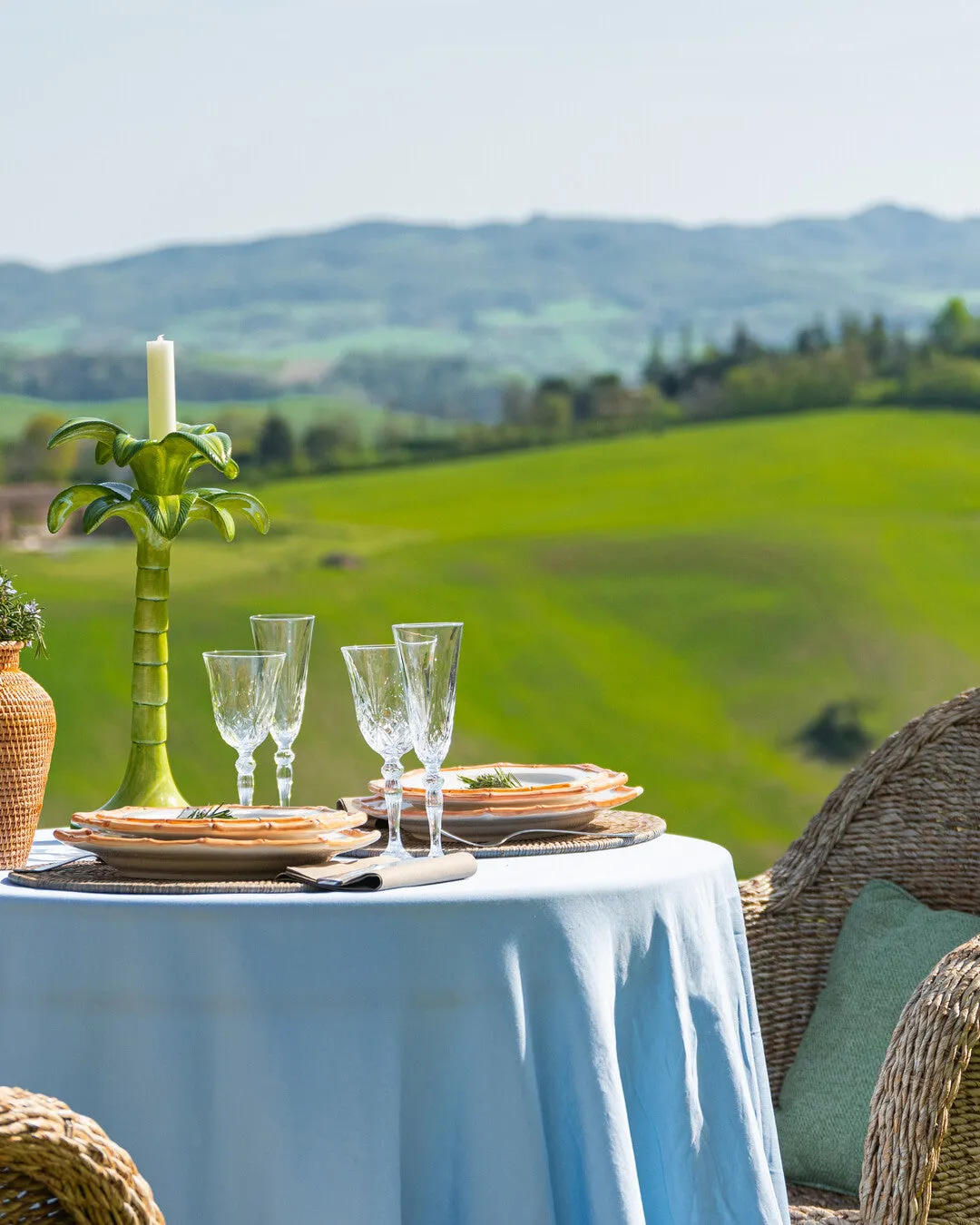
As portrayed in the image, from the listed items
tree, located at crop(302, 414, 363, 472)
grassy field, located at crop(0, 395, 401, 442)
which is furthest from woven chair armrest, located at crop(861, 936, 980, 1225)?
tree, located at crop(302, 414, 363, 472)

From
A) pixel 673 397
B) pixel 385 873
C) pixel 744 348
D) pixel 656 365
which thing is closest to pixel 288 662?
pixel 385 873

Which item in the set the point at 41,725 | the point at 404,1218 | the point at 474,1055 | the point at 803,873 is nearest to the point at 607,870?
the point at 474,1055

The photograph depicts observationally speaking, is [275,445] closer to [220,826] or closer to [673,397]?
[673,397]

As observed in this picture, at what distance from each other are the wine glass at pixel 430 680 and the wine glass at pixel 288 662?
31 cm

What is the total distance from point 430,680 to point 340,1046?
1.29 ft

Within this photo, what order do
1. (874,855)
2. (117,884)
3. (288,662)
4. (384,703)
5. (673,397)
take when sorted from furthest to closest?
1. (673,397)
2. (874,855)
3. (288,662)
4. (384,703)
5. (117,884)

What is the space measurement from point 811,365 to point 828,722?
267cm

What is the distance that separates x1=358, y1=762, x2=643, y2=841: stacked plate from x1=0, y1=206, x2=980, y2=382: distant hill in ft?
28.2

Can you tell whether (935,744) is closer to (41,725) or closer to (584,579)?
(41,725)

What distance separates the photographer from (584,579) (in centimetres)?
1169

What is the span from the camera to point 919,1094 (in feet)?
5.72

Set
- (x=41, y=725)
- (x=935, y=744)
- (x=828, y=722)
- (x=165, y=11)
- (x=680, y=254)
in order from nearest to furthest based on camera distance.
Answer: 1. (x=41, y=725)
2. (x=935, y=744)
3. (x=165, y=11)
4. (x=680, y=254)
5. (x=828, y=722)

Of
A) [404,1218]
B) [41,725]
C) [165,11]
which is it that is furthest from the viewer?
[165,11]

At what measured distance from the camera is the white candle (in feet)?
7.06
